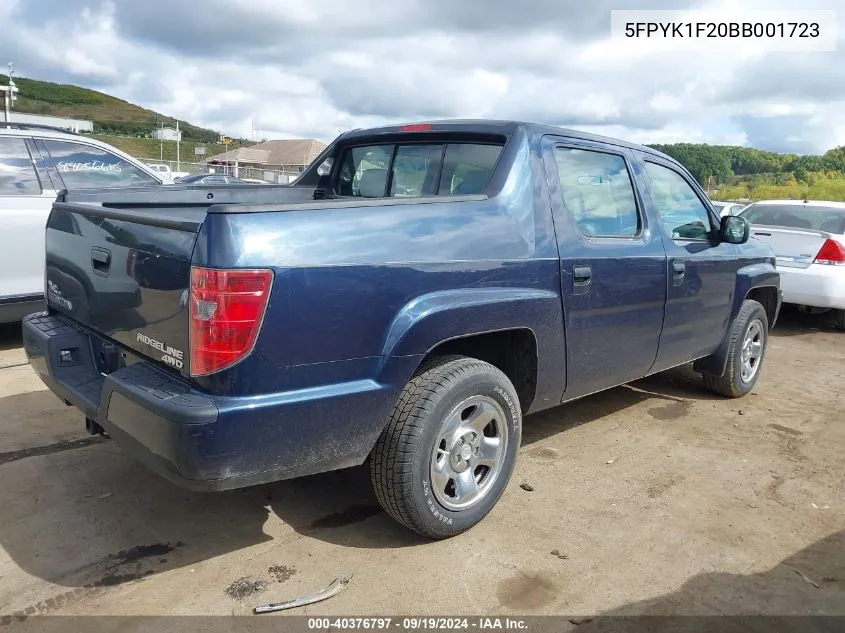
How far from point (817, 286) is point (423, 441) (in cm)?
666

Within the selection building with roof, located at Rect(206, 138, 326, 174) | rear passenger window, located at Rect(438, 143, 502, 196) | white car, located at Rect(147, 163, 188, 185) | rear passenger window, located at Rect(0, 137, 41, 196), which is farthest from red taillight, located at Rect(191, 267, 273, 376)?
building with roof, located at Rect(206, 138, 326, 174)

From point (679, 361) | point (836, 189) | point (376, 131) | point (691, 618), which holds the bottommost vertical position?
point (691, 618)

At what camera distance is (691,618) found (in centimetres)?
267

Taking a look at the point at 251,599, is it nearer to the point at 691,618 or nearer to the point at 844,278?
the point at 691,618

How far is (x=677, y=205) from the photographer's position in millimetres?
4570

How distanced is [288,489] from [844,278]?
272 inches

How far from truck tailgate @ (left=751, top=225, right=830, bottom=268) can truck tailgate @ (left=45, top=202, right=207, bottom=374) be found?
23.1ft

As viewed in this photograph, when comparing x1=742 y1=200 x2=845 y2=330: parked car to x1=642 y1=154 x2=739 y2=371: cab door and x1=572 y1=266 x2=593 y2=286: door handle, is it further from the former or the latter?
x1=572 y1=266 x2=593 y2=286: door handle

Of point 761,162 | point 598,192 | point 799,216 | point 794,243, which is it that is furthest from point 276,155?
point 598,192

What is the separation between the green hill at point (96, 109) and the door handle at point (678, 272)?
137442 mm

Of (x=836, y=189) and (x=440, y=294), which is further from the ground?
(x=836, y=189)

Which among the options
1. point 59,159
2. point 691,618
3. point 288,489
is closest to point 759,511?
point 691,618

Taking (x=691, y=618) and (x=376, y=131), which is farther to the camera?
(x=376, y=131)

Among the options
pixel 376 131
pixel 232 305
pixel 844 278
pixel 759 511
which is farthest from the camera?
pixel 844 278
